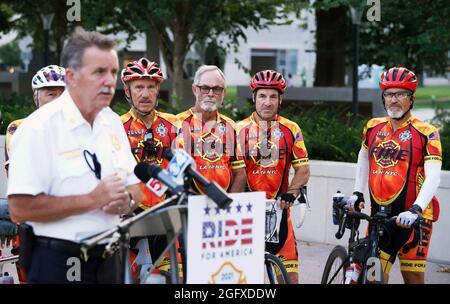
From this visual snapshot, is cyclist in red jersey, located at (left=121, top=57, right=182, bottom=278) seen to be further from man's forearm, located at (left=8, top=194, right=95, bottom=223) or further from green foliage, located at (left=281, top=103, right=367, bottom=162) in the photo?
green foliage, located at (left=281, top=103, right=367, bottom=162)

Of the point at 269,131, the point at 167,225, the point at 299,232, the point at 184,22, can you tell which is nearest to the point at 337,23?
the point at 184,22

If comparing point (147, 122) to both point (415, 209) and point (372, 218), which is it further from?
point (415, 209)

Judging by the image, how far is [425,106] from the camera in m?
42.9

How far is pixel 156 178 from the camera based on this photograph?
3.88m

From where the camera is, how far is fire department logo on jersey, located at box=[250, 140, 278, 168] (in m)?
6.69

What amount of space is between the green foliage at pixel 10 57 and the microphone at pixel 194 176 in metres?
66.2

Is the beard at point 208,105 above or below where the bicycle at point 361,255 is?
above

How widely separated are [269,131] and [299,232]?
412 cm

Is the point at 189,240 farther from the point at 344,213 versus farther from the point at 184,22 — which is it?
the point at 184,22

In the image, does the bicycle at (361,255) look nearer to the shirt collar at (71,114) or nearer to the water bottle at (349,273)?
the water bottle at (349,273)

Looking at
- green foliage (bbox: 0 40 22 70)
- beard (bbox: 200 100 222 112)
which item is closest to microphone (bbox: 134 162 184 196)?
beard (bbox: 200 100 222 112)

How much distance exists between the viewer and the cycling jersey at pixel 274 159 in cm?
659

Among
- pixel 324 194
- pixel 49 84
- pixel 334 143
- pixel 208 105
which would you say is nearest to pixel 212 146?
pixel 208 105

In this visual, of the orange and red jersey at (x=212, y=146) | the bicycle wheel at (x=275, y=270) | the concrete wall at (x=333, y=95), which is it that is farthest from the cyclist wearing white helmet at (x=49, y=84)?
the concrete wall at (x=333, y=95)
